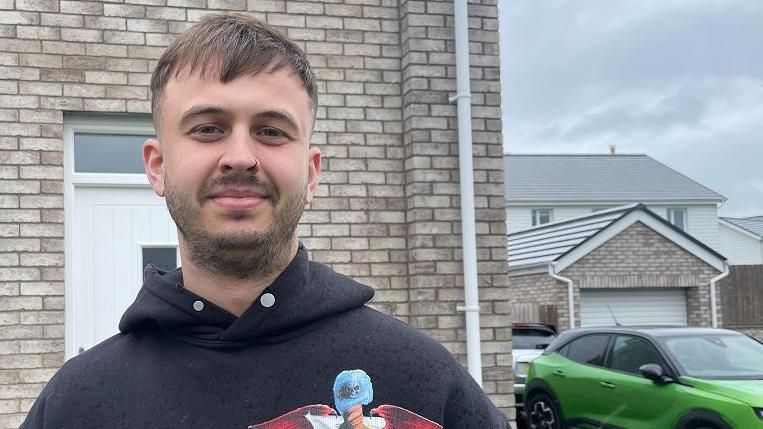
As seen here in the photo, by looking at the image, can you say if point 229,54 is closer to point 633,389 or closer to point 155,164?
point 155,164

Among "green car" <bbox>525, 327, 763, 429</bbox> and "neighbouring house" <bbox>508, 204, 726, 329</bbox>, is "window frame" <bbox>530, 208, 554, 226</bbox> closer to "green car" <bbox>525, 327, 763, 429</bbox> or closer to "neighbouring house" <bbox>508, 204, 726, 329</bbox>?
"neighbouring house" <bbox>508, 204, 726, 329</bbox>

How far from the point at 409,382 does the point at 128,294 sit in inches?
167

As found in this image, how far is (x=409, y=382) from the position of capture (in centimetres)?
145

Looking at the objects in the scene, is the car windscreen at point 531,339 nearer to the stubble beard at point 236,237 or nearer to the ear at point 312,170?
the ear at point 312,170

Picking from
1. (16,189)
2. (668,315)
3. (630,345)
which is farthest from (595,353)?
(668,315)

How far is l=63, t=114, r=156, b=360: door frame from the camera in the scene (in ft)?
17.0

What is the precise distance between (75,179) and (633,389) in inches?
237

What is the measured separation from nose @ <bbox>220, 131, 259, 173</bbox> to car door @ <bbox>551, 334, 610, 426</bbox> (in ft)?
27.9

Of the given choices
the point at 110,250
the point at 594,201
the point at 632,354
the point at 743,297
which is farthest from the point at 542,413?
the point at 594,201

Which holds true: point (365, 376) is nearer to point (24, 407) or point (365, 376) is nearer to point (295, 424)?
point (295, 424)

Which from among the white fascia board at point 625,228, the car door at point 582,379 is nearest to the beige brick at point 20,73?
the car door at point 582,379

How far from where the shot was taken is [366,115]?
18.7 feet

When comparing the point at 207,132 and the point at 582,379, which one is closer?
the point at 207,132

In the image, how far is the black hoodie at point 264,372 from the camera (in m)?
1.38
